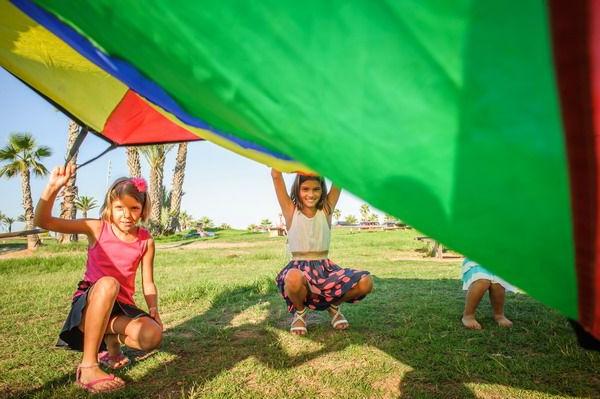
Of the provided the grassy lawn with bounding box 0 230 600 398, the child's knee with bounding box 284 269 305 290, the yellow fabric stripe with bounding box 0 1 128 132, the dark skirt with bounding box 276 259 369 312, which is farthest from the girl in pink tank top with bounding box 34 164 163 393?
the dark skirt with bounding box 276 259 369 312

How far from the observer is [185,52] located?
79cm

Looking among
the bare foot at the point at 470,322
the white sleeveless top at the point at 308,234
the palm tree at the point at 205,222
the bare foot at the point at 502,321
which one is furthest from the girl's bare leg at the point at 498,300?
the palm tree at the point at 205,222

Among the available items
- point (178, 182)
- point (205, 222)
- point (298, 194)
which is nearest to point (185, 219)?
point (205, 222)

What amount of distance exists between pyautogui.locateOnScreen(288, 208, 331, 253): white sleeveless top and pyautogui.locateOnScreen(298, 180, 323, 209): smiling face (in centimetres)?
10

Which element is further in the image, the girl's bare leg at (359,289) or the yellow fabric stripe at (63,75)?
the girl's bare leg at (359,289)

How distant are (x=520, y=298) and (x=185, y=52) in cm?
432

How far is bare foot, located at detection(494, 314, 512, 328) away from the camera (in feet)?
10.0

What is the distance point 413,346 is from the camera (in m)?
2.64

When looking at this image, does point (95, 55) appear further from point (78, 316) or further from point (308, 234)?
point (308, 234)

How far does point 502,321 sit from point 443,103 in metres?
3.04

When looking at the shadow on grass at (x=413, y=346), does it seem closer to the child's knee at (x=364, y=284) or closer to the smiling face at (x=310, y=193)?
the child's knee at (x=364, y=284)

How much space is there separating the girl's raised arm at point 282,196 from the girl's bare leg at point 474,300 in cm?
155

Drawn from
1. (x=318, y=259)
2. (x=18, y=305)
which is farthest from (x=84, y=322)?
(x=18, y=305)

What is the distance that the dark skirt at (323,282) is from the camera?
305 cm
